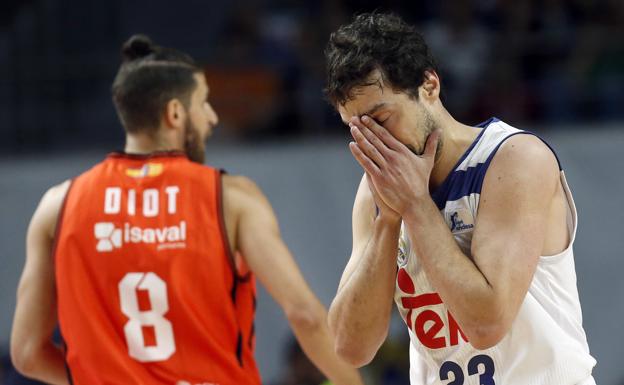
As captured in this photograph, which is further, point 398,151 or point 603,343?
point 603,343

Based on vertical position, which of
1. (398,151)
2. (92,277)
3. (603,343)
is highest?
(398,151)

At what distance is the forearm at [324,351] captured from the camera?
4336mm

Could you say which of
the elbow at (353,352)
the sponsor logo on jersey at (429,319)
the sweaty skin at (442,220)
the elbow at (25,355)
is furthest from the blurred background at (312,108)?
the sweaty skin at (442,220)

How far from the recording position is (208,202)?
4453mm

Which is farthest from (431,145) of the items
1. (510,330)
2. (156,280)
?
(156,280)

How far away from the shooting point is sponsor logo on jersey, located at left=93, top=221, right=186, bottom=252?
14.4ft

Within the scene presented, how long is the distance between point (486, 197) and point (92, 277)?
1.77 meters

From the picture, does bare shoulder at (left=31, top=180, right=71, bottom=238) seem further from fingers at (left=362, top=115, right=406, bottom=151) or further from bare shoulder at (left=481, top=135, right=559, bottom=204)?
bare shoulder at (left=481, top=135, right=559, bottom=204)

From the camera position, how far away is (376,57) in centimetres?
334

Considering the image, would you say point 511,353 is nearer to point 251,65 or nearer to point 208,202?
point 208,202

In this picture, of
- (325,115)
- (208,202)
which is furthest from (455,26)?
(208,202)

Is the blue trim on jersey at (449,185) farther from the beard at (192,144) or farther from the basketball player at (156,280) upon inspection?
the beard at (192,144)

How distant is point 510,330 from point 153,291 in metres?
1.52

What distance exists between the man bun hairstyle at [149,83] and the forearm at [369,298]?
4.75ft
